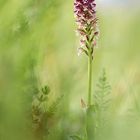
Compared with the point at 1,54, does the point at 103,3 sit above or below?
above

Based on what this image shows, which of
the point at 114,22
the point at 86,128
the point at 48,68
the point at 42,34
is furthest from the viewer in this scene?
the point at 114,22

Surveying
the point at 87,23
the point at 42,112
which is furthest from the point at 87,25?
the point at 42,112

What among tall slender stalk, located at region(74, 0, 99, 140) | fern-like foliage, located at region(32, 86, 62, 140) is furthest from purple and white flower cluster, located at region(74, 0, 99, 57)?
fern-like foliage, located at region(32, 86, 62, 140)

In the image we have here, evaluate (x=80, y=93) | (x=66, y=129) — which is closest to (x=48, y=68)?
(x=80, y=93)

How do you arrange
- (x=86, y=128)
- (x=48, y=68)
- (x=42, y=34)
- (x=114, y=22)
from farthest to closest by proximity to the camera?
1. (x=114, y=22)
2. (x=48, y=68)
3. (x=42, y=34)
4. (x=86, y=128)

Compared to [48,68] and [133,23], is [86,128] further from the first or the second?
[133,23]

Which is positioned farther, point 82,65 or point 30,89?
point 82,65
